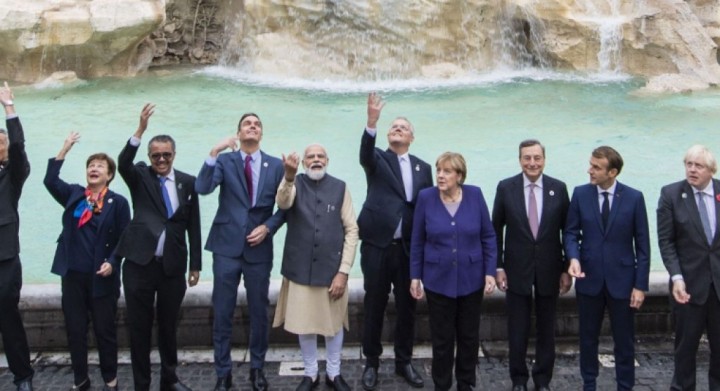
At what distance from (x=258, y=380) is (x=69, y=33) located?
10326mm

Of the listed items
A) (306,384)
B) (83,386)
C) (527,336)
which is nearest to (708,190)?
(527,336)

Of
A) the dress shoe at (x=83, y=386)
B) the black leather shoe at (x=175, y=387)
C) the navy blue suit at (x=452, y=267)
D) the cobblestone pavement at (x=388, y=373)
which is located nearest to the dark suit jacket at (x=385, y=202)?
the navy blue suit at (x=452, y=267)

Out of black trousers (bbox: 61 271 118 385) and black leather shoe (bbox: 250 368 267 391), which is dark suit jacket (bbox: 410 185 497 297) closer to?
black leather shoe (bbox: 250 368 267 391)

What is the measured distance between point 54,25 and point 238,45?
378 centimetres

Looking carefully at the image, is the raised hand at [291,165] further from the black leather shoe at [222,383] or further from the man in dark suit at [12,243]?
the man in dark suit at [12,243]

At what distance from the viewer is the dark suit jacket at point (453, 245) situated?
4172 mm

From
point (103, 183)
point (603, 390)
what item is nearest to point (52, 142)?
point (103, 183)

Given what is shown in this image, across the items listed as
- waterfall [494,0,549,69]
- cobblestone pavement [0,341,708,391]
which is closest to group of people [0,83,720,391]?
cobblestone pavement [0,341,708,391]

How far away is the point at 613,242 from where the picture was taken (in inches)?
166

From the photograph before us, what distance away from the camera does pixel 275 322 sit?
4.57 metres

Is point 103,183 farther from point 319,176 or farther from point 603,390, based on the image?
point 603,390

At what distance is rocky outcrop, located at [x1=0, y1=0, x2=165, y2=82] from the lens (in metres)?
12.8

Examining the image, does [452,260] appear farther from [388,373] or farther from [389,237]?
[388,373]

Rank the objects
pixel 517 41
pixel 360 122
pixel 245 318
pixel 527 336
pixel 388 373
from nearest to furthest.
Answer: pixel 527 336, pixel 388 373, pixel 245 318, pixel 360 122, pixel 517 41
